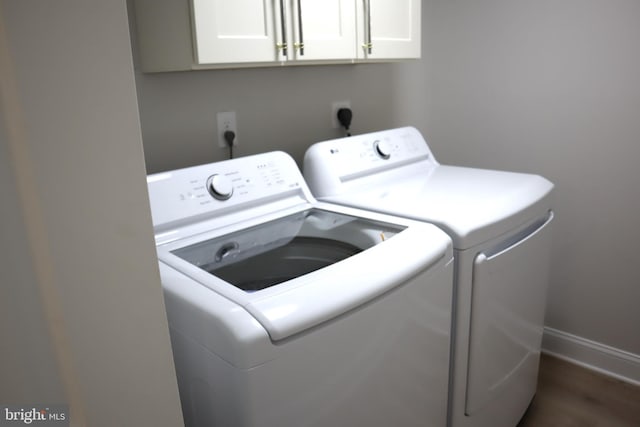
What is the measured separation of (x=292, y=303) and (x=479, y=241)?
0.62m

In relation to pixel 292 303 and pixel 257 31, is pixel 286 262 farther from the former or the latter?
pixel 257 31

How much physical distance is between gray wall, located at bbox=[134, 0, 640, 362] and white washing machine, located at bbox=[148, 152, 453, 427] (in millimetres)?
347

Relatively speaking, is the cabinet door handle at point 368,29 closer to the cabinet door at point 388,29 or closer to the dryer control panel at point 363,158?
the cabinet door at point 388,29

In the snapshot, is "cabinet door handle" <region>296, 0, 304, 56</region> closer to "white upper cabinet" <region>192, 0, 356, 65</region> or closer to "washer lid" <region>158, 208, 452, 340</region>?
"white upper cabinet" <region>192, 0, 356, 65</region>

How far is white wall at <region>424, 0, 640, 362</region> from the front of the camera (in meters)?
1.92

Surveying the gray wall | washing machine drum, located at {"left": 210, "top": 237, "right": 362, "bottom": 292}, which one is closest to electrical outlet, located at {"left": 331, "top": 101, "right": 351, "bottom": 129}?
the gray wall

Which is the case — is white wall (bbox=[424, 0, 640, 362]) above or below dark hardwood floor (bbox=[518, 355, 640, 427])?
above

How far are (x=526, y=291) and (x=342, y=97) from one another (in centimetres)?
107

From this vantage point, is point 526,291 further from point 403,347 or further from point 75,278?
point 75,278

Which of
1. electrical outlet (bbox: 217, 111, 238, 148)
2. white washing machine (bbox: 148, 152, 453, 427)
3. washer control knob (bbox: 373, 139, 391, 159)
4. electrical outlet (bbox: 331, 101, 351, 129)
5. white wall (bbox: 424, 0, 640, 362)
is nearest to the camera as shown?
white washing machine (bbox: 148, 152, 453, 427)

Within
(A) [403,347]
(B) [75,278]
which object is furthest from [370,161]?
(B) [75,278]

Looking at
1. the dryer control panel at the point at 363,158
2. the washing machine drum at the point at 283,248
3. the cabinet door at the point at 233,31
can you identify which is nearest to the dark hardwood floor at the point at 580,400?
the dryer control panel at the point at 363,158

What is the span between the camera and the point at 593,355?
85.4 inches

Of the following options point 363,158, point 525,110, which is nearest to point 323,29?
point 363,158
